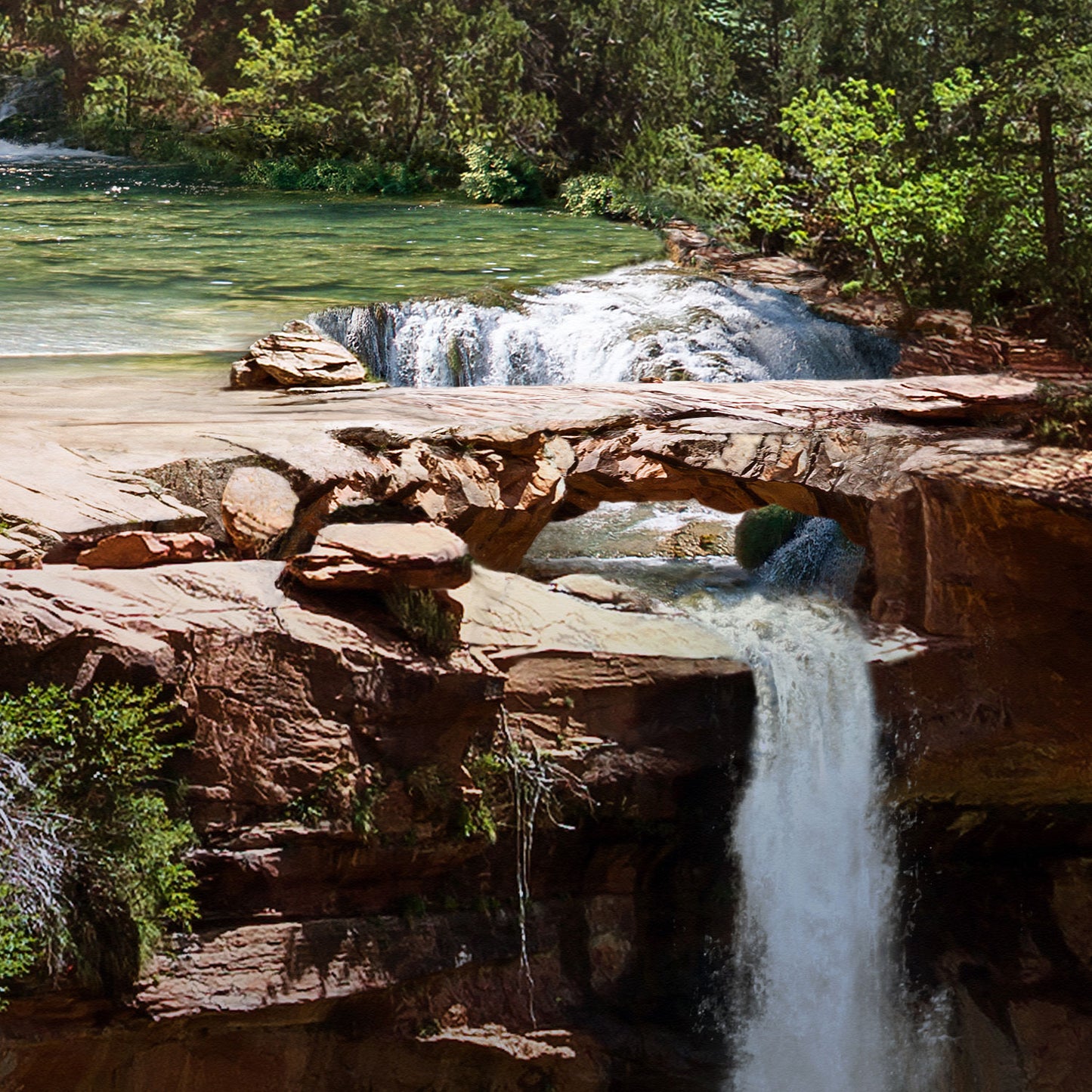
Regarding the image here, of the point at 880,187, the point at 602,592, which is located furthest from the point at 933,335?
the point at 602,592

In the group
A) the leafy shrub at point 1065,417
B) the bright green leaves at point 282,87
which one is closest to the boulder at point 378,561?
the leafy shrub at point 1065,417

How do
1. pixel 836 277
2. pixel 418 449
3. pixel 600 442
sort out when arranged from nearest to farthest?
pixel 418 449 → pixel 600 442 → pixel 836 277

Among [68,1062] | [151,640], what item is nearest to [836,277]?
[151,640]

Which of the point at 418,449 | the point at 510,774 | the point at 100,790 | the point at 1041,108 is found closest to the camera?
the point at 100,790

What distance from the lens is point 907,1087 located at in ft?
25.6

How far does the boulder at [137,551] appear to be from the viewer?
6727mm

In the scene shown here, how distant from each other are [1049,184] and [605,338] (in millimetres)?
4746

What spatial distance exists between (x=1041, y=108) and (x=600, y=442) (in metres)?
6.89

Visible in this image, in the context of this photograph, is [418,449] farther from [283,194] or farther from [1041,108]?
[283,194]

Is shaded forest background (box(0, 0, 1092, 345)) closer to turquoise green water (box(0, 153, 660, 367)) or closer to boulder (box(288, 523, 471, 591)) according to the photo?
turquoise green water (box(0, 153, 660, 367))

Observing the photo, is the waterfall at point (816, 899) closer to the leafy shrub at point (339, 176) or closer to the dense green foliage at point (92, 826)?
the dense green foliage at point (92, 826)

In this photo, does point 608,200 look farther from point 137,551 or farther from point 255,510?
point 137,551

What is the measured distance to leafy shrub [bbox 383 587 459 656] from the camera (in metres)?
6.68

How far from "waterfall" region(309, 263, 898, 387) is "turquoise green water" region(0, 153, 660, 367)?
63 centimetres
